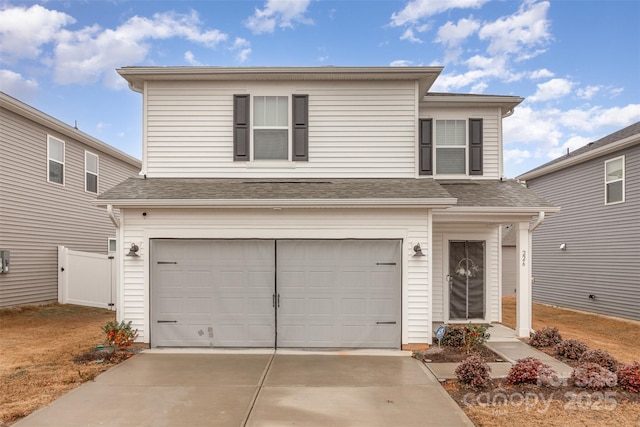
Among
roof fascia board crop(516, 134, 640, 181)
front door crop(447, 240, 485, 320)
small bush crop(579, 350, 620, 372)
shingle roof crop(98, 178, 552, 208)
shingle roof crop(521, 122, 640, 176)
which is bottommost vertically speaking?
small bush crop(579, 350, 620, 372)

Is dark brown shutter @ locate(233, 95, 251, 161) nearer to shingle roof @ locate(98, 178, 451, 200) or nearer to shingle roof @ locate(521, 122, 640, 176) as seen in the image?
shingle roof @ locate(98, 178, 451, 200)

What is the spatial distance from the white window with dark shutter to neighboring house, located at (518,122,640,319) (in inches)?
378

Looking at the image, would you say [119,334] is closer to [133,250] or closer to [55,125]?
[133,250]

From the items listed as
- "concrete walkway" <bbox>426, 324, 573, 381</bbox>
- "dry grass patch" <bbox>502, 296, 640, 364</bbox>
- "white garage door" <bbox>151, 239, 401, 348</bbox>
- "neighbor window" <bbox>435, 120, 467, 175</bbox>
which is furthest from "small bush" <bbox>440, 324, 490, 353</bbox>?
"neighbor window" <bbox>435, 120, 467, 175</bbox>

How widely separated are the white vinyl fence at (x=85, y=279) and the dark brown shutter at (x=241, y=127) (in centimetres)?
716

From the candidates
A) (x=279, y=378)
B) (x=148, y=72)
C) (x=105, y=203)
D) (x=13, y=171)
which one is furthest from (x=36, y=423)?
(x=13, y=171)

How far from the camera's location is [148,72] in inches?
325

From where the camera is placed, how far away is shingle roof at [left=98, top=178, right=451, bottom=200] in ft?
23.9

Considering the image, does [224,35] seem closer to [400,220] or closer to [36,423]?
[400,220]

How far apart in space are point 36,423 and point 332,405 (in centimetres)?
336

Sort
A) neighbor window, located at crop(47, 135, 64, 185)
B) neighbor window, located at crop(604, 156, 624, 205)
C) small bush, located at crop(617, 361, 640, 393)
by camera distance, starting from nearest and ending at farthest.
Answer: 1. small bush, located at crop(617, 361, 640, 393)
2. neighbor window, located at crop(604, 156, 624, 205)
3. neighbor window, located at crop(47, 135, 64, 185)

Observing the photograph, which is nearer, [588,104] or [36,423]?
[36,423]

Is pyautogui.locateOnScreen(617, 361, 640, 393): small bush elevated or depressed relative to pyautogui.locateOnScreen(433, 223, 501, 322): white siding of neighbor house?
depressed

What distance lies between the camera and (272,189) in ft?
25.5
